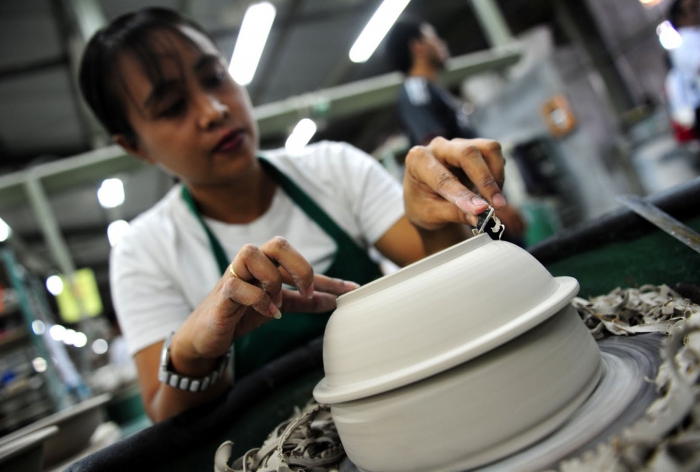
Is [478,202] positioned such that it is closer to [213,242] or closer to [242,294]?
[242,294]

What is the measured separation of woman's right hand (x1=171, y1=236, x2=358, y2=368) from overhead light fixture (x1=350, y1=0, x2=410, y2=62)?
4321 millimetres

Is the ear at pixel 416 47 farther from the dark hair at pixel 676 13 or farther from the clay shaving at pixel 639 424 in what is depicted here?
the clay shaving at pixel 639 424

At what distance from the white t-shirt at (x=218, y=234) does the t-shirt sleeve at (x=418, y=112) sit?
81 centimetres

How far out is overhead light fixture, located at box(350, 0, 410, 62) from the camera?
4.40m

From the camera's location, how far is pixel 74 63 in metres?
4.02

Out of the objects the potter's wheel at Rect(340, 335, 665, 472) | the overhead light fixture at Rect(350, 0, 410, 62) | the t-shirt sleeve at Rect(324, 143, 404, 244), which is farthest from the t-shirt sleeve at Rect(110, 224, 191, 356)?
the overhead light fixture at Rect(350, 0, 410, 62)

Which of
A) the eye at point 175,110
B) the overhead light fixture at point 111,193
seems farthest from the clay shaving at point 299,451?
the overhead light fixture at point 111,193

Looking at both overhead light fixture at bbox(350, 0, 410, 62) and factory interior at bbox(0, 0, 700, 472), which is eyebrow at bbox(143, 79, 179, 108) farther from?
overhead light fixture at bbox(350, 0, 410, 62)

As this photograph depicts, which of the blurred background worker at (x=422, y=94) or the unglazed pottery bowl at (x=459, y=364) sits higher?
the blurred background worker at (x=422, y=94)

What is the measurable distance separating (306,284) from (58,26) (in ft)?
14.1

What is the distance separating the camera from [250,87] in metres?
5.86

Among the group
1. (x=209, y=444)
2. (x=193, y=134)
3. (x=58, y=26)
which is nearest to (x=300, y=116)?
(x=58, y=26)

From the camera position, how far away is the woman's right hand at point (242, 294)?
22.6 inches

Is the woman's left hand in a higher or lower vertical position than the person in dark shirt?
lower
